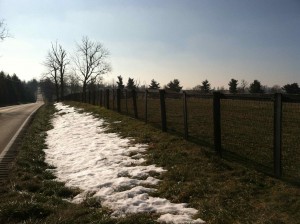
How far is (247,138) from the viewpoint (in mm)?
9602

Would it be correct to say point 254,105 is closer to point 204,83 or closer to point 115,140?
point 115,140

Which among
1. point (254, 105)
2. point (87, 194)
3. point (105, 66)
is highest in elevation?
point (105, 66)

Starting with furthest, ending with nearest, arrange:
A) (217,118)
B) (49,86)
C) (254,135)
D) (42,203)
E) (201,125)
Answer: (49,86)
(201,125)
(254,135)
(217,118)
(42,203)

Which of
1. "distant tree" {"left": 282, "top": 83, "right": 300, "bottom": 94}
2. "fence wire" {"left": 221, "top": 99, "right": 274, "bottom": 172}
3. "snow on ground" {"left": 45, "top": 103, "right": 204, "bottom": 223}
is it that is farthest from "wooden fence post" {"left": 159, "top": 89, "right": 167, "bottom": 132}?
"distant tree" {"left": 282, "top": 83, "right": 300, "bottom": 94}

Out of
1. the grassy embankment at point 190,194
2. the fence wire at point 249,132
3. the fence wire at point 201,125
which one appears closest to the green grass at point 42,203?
the grassy embankment at point 190,194

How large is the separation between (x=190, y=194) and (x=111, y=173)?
222 cm

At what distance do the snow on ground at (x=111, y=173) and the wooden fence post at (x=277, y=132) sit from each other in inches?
80.3

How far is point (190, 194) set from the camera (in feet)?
19.5

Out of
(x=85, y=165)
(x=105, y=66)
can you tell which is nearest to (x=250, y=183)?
(x=85, y=165)

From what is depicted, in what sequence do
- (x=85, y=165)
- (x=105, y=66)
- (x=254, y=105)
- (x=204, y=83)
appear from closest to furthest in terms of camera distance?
(x=254, y=105), (x=85, y=165), (x=204, y=83), (x=105, y=66)

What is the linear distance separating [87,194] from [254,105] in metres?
3.83

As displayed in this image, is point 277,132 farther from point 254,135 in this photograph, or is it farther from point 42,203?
point 42,203

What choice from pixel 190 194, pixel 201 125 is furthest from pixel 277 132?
pixel 201 125

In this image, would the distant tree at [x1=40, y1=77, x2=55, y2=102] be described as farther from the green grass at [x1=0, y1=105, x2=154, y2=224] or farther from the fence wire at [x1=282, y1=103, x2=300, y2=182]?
the green grass at [x1=0, y1=105, x2=154, y2=224]
